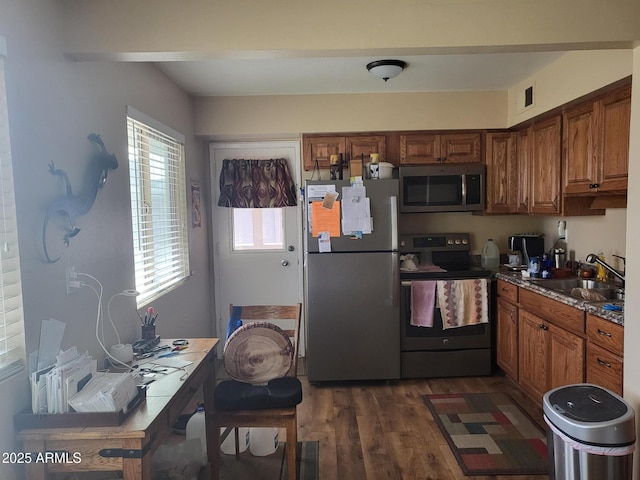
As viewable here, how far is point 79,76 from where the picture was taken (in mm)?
1839

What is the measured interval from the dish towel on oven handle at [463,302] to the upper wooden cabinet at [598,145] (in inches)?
38.4

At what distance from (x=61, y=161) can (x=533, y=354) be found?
3020mm

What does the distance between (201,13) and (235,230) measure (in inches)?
Answer: 94.3

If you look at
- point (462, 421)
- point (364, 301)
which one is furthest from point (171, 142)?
point (462, 421)

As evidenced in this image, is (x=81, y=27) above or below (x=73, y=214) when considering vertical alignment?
above

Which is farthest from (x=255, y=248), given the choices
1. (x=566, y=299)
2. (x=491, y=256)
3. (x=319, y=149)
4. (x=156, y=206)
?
(x=566, y=299)

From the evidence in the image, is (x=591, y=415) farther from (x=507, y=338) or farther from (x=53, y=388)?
(x=53, y=388)

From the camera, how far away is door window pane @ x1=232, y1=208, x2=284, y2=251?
3.94 meters

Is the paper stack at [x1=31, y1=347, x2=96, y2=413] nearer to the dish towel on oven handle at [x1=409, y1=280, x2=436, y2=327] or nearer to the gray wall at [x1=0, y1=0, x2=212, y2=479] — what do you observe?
the gray wall at [x1=0, y1=0, x2=212, y2=479]

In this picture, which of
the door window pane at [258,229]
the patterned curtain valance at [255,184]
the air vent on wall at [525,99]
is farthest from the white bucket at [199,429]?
the air vent on wall at [525,99]

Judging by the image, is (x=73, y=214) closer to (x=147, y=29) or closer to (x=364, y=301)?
(x=147, y=29)

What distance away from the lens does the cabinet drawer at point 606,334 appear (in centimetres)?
210

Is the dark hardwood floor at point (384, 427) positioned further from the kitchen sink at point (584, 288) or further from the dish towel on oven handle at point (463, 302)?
the kitchen sink at point (584, 288)

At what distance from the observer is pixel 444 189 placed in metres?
3.62
